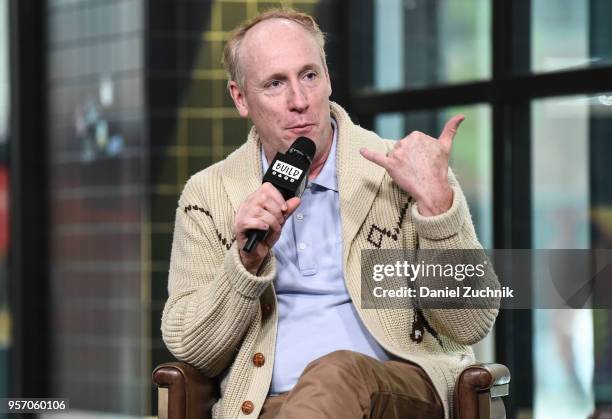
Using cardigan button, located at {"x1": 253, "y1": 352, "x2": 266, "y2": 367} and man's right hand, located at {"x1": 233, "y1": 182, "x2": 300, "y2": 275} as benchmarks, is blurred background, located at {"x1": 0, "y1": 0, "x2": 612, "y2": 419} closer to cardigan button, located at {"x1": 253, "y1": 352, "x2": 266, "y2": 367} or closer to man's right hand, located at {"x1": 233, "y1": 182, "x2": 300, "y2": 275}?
cardigan button, located at {"x1": 253, "y1": 352, "x2": 266, "y2": 367}

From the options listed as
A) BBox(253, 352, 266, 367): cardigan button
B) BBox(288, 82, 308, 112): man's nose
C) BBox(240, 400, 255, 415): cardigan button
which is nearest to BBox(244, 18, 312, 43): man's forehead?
Answer: BBox(288, 82, 308, 112): man's nose

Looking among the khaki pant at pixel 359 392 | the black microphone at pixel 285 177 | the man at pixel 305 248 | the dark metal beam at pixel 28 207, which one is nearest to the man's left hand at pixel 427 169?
the man at pixel 305 248

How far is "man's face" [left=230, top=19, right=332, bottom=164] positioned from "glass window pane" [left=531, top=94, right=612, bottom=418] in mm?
1379

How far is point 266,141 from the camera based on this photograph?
99.9 inches

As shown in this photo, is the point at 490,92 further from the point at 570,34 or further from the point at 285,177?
the point at 285,177

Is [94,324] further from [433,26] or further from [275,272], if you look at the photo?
[275,272]

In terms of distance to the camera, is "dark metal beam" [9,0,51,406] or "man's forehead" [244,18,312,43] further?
"dark metal beam" [9,0,51,406]

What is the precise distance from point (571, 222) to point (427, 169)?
1.57 m

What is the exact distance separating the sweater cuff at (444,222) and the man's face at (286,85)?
354 mm

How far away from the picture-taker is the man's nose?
7.93 feet

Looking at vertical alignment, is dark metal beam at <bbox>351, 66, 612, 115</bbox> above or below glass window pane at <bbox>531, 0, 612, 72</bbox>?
below

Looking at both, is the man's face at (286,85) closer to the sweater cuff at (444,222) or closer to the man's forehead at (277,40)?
the man's forehead at (277,40)

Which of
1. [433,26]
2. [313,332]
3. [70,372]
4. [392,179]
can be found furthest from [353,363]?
[70,372]

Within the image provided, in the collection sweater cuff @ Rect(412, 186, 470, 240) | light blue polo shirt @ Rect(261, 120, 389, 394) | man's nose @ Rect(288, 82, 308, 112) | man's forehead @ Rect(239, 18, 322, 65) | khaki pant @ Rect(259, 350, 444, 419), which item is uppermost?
man's forehead @ Rect(239, 18, 322, 65)
